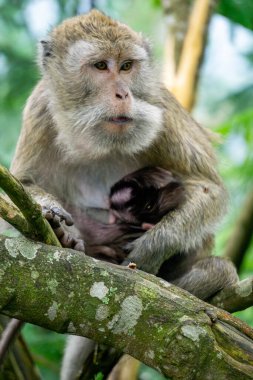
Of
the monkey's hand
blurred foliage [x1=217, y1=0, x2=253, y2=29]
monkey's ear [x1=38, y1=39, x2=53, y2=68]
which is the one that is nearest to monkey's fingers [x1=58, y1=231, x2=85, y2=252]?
the monkey's hand

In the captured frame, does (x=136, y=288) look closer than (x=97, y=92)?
Yes

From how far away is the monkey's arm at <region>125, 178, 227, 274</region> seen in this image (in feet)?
16.7

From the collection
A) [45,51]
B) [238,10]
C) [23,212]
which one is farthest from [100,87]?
[238,10]

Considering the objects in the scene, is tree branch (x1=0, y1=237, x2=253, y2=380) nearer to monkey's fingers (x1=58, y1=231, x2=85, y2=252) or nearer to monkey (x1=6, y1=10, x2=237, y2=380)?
monkey's fingers (x1=58, y1=231, x2=85, y2=252)

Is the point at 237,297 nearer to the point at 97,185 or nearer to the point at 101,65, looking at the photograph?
the point at 97,185

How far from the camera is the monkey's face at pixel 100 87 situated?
195 inches

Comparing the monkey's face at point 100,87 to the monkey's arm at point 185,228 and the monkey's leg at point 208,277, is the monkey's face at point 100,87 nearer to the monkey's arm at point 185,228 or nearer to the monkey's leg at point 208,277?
the monkey's arm at point 185,228

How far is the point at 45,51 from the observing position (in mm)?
5547

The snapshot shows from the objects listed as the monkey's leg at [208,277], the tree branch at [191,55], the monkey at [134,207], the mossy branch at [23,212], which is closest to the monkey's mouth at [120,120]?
the monkey at [134,207]

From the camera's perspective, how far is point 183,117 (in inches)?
224

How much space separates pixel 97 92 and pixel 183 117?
2.95 ft

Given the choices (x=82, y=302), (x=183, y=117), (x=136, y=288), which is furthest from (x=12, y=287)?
(x=183, y=117)

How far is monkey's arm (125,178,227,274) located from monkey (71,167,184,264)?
0.11m

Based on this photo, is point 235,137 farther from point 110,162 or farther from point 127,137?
point 127,137
